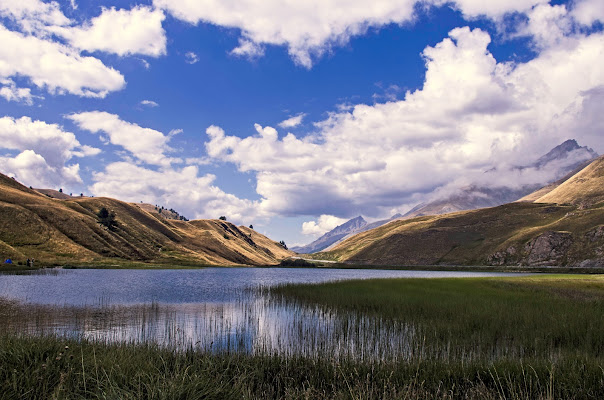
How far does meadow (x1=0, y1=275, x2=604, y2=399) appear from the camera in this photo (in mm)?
10148

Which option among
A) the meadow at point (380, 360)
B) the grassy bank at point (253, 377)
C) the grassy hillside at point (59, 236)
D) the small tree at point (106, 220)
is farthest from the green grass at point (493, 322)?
the small tree at point (106, 220)

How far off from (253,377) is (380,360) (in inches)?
234

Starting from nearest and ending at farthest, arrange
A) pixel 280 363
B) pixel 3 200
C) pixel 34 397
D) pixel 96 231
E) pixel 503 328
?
1. pixel 34 397
2. pixel 280 363
3. pixel 503 328
4. pixel 3 200
5. pixel 96 231

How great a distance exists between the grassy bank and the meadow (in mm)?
53

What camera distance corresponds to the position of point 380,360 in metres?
16.6

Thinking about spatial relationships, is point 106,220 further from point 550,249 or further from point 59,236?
point 550,249

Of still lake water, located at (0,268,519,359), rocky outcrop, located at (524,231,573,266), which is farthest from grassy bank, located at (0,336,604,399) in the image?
rocky outcrop, located at (524,231,573,266)

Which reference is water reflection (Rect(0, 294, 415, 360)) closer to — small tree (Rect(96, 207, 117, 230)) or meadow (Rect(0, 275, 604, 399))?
meadow (Rect(0, 275, 604, 399))

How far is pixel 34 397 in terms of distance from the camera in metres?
9.30

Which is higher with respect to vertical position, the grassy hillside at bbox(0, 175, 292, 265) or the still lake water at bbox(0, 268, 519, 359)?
the grassy hillside at bbox(0, 175, 292, 265)

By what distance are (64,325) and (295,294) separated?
25734mm

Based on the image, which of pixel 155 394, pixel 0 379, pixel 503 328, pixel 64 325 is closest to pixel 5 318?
pixel 64 325

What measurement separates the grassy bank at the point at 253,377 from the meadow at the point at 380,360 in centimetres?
5

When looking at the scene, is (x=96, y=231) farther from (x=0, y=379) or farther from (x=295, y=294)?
(x=0, y=379)
